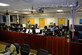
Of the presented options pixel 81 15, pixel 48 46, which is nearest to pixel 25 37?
pixel 48 46

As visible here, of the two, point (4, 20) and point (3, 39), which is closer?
point (3, 39)

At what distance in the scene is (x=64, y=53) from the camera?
23.3 feet

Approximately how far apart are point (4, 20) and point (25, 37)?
10.7 metres

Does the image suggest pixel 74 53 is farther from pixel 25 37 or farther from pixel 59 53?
pixel 25 37

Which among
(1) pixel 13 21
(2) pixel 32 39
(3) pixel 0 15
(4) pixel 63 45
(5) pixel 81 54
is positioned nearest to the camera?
(5) pixel 81 54

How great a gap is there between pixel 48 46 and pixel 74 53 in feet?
5.89

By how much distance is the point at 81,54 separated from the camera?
244 inches

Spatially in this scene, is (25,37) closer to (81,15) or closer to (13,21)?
(81,15)

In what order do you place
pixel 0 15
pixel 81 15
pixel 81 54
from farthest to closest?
pixel 0 15
pixel 81 15
pixel 81 54

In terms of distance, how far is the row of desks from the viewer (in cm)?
649

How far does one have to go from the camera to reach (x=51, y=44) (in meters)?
7.69

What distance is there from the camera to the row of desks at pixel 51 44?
6.49 metres

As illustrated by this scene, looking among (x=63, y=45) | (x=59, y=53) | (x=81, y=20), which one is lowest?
(x=59, y=53)

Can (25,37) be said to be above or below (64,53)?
above
